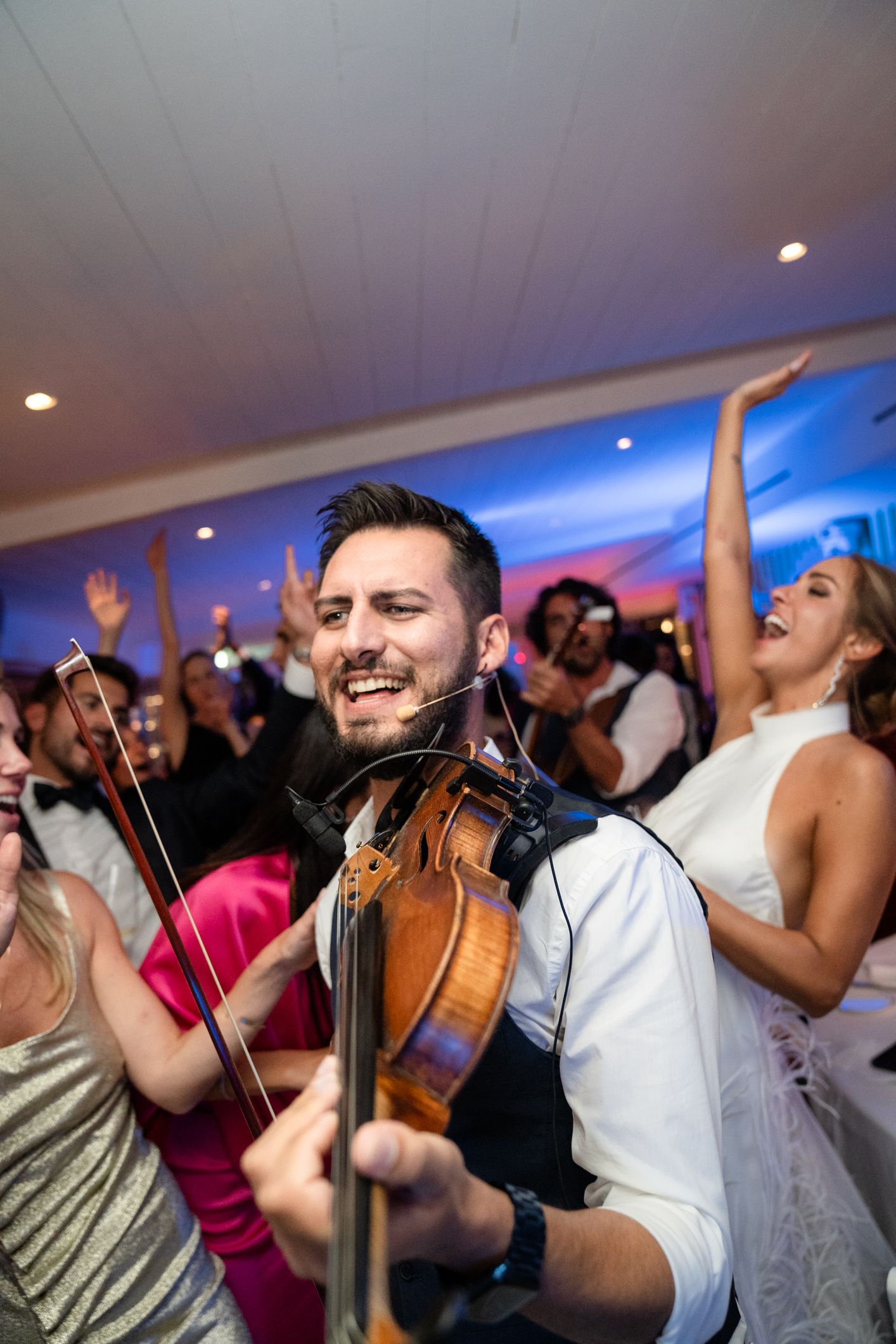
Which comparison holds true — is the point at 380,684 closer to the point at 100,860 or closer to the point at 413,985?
the point at 413,985

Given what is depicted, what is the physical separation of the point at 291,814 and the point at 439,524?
79cm

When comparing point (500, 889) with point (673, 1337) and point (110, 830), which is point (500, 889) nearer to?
point (673, 1337)

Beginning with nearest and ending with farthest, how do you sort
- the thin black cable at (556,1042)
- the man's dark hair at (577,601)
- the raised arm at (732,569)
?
the thin black cable at (556,1042) → the raised arm at (732,569) → the man's dark hair at (577,601)

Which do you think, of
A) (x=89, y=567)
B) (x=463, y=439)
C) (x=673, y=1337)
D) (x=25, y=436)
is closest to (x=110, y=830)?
(x=25, y=436)

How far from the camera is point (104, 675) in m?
2.88

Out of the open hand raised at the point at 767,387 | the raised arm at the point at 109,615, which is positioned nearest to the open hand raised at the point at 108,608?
the raised arm at the point at 109,615

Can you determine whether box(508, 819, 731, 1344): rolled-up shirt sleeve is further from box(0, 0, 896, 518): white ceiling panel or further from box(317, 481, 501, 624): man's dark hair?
box(0, 0, 896, 518): white ceiling panel

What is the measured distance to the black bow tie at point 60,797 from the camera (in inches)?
105

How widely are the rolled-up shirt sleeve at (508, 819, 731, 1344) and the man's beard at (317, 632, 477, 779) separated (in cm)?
27

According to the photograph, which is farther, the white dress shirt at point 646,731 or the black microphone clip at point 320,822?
the white dress shirt at point 646,731

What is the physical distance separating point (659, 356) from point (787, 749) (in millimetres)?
2914

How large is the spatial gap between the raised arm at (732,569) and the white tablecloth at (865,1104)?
0.77 meters

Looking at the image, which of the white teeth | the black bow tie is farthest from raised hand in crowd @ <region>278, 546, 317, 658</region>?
the white teeth

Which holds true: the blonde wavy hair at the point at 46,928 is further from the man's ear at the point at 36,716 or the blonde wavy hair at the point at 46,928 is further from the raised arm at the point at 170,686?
the raised arm at the point at 170,686
